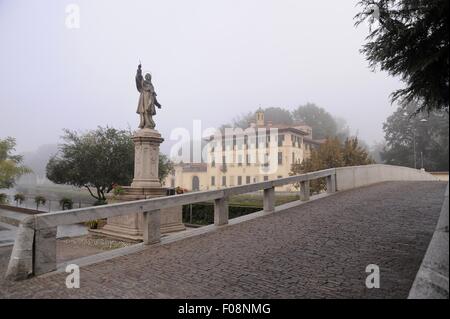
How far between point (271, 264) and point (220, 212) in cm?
354

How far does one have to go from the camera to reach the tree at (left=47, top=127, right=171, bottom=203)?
2644 centimetres

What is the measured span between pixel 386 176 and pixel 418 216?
44.3ft

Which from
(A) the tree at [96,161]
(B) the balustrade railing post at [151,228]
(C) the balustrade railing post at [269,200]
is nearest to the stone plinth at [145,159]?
(C) the balustrade railing post at [269,200]

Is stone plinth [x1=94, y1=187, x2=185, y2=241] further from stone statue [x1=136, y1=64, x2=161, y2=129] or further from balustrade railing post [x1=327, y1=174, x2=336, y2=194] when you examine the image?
balustrade railing post [x1=327, y1=174, x2=336, y2=194]

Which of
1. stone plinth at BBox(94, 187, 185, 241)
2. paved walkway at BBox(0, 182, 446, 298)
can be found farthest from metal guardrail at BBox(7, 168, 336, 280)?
stone plinth at BBox(94, 187, 185, 241)

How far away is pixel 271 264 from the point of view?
4.96 meters

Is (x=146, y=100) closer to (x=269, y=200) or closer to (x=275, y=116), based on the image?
(x=269, y=200)

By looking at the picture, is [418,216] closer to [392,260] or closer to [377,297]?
[392,260]

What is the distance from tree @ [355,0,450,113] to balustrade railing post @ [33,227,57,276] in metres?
6.16

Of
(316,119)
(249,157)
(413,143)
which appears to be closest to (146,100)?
(249,157)

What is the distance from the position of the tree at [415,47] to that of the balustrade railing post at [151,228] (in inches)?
210

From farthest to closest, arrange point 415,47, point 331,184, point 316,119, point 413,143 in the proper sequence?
point 316,119 < point 413,143 < point 331,184 < point 415,47

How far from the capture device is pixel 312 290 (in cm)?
391

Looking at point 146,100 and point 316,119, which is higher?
point 316,119
